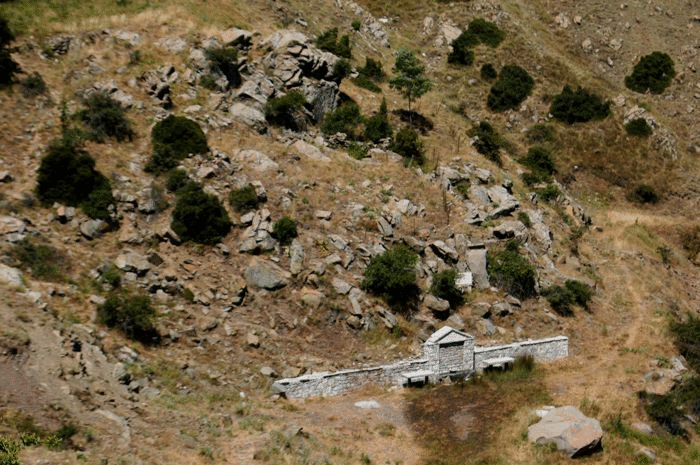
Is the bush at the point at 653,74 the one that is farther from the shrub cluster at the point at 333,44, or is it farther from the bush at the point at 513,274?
the bush at the point at 513,274

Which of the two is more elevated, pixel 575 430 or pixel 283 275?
pixel 575 430

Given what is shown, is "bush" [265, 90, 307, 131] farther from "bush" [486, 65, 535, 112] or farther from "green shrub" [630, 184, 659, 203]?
"green shrub" [630, 184, 659, 203]

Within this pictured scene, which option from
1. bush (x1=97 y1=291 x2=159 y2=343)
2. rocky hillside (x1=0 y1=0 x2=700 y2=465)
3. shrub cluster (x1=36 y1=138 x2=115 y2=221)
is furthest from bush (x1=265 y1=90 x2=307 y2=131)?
bush (x1=97 y1=291 x2=159 y2=343)

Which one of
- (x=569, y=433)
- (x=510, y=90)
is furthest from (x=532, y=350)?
(x=510, y=90)

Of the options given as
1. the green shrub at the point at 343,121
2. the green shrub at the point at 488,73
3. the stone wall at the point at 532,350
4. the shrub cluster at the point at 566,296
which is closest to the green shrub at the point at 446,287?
the stone wall at the point at 532,350

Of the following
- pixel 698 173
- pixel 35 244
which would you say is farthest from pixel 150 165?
pixel 698 173

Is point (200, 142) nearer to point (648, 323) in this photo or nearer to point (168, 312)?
point (168, 312)

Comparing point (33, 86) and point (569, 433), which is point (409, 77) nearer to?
point (33, 86)
